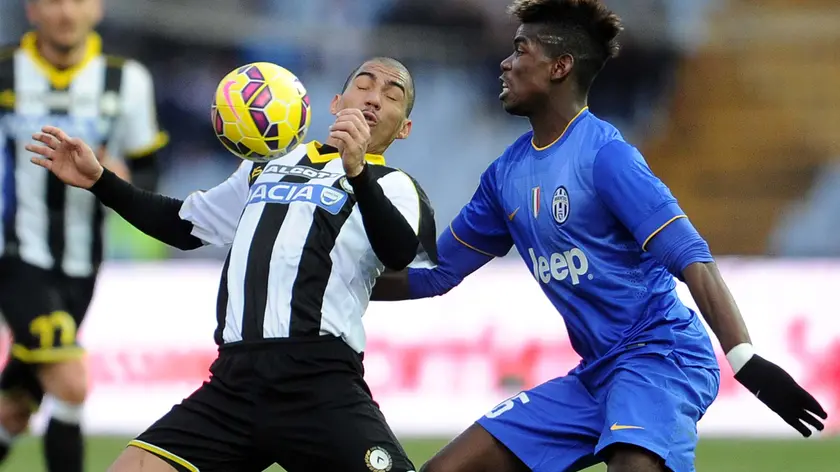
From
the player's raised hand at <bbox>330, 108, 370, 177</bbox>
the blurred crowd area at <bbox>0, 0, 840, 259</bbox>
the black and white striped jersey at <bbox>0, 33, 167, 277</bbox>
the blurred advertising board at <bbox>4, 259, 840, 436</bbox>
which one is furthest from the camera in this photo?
the blurred crowd area at <bbox>0, 0, 840, 259</bbox>

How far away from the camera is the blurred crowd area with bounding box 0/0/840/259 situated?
1369 centimetres

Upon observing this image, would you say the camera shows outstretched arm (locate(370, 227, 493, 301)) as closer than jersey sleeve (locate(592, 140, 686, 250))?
No

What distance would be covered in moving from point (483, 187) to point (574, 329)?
2.32 feet

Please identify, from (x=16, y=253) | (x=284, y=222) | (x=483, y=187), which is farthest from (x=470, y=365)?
(x=284, y=222)

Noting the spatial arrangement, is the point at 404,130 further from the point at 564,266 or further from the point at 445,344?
the point at 445,344

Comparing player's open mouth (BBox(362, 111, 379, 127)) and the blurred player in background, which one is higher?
the blurred player in background

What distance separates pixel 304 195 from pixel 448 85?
994 cm

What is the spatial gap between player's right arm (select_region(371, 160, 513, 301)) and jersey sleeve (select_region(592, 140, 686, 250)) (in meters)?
0.61

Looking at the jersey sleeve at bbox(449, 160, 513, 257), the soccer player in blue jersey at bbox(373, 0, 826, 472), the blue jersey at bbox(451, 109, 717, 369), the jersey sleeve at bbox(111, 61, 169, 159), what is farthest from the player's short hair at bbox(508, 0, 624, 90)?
the jersey sleeve at bbox(111, 61, 169, 159)

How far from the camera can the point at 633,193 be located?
170 inches

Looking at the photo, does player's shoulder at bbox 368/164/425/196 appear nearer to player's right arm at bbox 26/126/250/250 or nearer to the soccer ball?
the soccer ball

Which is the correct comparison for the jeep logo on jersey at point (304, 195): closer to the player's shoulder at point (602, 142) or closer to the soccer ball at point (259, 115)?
the soccer ball at point (259, 115)

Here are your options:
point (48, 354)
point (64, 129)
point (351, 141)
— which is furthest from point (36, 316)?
point (351, 141)

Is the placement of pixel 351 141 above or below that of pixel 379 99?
below
